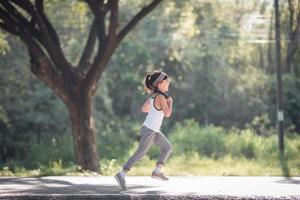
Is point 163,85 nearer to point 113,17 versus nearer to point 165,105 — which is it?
point 165,105

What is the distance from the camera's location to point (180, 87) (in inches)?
1686

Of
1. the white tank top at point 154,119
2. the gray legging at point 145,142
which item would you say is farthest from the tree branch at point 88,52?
the white tank top at point 154,119

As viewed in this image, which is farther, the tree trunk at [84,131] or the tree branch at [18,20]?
the tree trunk at [84,131]

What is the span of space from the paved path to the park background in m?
13.0

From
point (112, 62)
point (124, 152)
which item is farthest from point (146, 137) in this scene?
point (112, 62)

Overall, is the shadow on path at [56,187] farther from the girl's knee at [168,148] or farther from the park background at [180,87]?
the park background at [180,87]

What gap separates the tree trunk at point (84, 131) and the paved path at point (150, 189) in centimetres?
408

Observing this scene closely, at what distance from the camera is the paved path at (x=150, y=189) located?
8.48m

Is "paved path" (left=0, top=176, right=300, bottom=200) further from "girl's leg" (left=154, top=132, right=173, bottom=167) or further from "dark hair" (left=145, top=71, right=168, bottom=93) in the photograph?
"dark hair" (left=145, top=71, right=168, bottom=93)

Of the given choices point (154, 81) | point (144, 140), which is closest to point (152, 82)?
point (154, 81)

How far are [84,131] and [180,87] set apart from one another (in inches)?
1030

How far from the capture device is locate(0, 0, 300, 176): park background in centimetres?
2984

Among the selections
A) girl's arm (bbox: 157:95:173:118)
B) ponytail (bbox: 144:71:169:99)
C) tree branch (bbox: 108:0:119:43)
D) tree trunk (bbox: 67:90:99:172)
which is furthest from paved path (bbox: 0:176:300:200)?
tree branch (bbox: 108:0:119:43)

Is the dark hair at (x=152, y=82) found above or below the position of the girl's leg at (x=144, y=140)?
above
